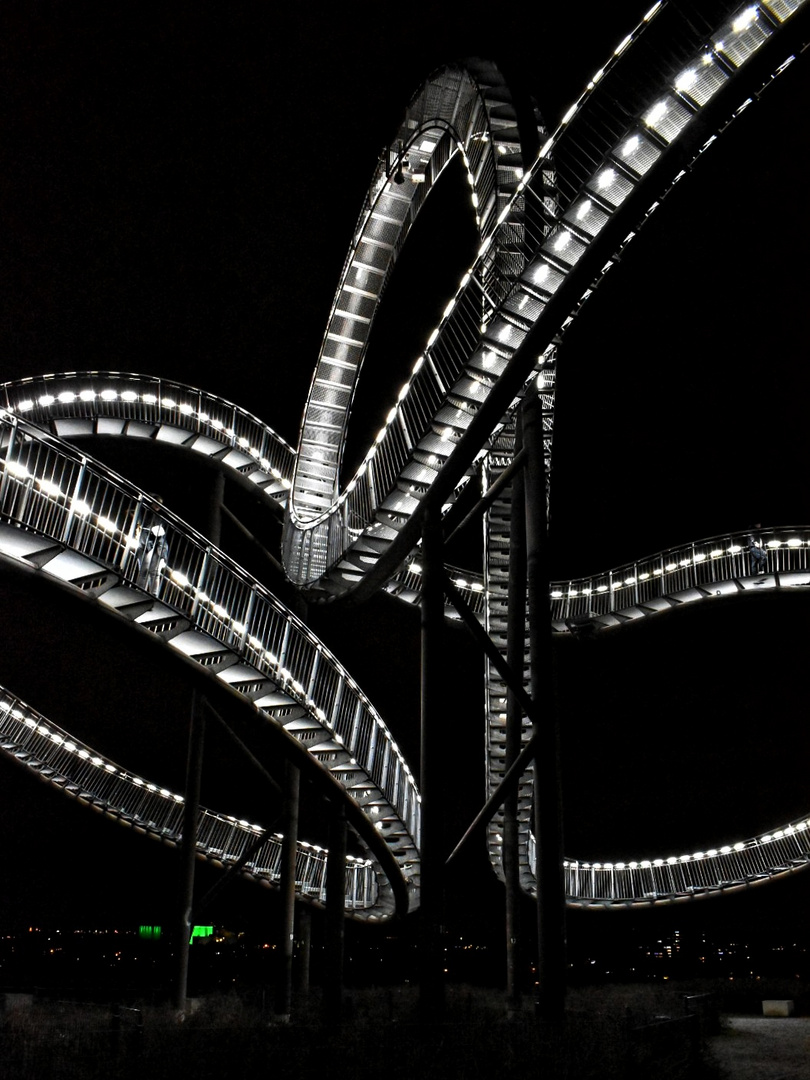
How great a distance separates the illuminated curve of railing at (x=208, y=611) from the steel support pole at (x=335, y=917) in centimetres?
60

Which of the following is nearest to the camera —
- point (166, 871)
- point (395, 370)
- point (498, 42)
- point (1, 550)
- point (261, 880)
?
point (1, 550)

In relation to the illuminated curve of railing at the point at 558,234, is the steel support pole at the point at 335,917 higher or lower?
lower

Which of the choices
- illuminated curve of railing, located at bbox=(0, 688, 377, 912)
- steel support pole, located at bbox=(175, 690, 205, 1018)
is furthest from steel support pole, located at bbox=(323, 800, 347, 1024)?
steel support pole, located at bbox=(175, 690, 205, 1018)

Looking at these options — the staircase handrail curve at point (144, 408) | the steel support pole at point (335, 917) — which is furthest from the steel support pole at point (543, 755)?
the staircase handrail curve at point (144, 408)

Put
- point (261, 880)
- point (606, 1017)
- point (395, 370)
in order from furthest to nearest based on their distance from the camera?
1. point (395, 370)
2. point (261, 880)
3. point (606, 1017)

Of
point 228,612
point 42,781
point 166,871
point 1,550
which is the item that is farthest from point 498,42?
point 166,871

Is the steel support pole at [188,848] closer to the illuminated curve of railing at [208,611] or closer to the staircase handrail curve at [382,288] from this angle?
the illuminated curve of railing at [208,611]

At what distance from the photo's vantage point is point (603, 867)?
25891 millimetres

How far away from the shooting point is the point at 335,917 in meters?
16.9

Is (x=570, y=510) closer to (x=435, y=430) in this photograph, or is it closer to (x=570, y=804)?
(x=570, y=804)

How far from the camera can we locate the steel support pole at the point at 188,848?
1733 cm

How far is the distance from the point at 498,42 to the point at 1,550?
1116cm

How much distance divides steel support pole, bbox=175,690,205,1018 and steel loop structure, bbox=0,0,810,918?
11.9 ft

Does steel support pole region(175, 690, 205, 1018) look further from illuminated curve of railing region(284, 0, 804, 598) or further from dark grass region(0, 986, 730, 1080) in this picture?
illuminated curve of railing region(284, 0, 804, 598)
